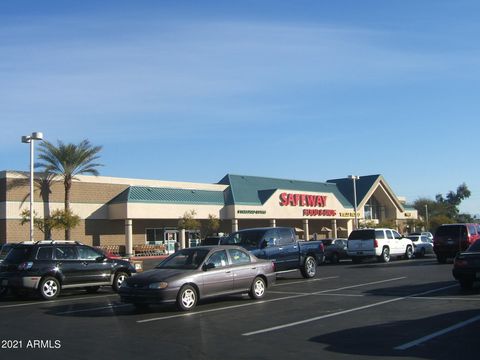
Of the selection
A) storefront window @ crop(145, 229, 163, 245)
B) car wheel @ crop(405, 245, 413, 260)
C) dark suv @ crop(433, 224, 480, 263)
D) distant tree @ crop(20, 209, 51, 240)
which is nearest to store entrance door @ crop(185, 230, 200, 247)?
storefront window @ crop(145, 229, 163, 245)

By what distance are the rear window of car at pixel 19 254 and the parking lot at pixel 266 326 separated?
3.96 feet

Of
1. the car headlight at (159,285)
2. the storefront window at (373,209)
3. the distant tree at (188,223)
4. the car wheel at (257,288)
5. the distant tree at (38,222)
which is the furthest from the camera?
the storefront window at (373,209)

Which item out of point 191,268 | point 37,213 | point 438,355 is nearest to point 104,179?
point 37,213

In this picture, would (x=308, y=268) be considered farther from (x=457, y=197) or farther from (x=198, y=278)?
(x=457, y=197)

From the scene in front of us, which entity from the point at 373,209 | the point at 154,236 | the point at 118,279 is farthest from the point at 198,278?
the point at 373,209

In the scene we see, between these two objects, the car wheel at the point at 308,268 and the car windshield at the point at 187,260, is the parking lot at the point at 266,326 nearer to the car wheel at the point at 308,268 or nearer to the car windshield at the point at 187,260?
the car windshield at the point at 187,260

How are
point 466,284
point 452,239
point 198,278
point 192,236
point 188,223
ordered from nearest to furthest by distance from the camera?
point 198,278
point 466,284
point 452,239
point 188,223
point 192,236

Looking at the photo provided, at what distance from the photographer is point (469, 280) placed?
15242 millimetres

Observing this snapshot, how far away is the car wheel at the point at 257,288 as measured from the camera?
14.8 m

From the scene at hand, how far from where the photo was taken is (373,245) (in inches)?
1204

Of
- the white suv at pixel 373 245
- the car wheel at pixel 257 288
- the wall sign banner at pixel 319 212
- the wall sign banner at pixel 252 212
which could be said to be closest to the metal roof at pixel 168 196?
the wall sign banner at pixel 252 212

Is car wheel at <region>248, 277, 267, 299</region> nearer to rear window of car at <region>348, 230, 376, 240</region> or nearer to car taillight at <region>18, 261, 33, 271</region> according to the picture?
car taillight at <region>18, 261, 33, 271</region>

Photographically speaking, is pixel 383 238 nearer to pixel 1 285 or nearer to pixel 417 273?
pixel 417 273

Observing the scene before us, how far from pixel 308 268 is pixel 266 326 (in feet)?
35.5
